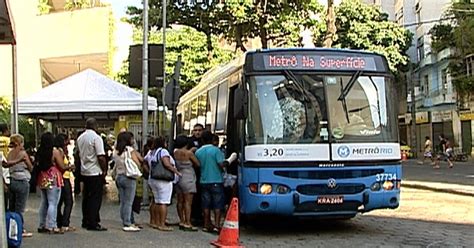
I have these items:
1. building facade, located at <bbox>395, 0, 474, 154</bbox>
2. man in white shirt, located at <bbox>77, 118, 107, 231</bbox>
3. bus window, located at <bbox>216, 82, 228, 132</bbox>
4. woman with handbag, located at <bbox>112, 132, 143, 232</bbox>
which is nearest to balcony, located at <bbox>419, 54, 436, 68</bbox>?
building facade, located at <bbox>395, 0, 474, 154</bbox>

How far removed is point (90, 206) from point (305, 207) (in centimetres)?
365

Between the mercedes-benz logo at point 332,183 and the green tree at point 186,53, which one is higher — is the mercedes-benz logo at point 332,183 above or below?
below

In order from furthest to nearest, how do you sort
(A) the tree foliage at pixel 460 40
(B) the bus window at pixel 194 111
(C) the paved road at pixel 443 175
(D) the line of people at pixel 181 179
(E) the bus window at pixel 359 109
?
(A) the tree foliage at pixel 460 40 → (C) the paved road at pixel 443 175 → (B) the bus window at pixel 194 111 → (D) the line of people at pixel 181 179 → (E) the bus window at pixel 359 109

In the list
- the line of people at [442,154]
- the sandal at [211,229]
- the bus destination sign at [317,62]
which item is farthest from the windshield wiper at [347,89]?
the line of people at [442,154]

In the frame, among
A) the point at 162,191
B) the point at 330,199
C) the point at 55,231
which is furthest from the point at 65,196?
the point at 330,199

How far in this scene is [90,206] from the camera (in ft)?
38.2

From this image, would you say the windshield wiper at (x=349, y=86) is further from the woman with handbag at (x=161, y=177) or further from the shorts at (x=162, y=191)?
the shorts at (x=162, y=191)

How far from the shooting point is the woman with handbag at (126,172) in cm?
1152

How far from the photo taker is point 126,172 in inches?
453

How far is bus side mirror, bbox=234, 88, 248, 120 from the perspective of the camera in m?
11.0

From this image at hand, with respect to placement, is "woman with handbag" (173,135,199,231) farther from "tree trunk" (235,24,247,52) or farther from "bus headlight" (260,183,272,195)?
"tree trunk" (235,24,247,52)

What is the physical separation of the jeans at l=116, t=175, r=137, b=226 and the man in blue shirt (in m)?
1.19

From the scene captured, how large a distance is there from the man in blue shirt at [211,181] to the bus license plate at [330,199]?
181 centimetres

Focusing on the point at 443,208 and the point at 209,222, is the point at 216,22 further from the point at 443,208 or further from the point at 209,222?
the point at 209,222
